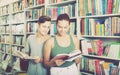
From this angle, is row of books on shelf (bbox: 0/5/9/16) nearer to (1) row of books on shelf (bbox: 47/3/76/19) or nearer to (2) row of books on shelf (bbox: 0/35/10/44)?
(2) row of books on shelf (bbox: 0/35/10/44)

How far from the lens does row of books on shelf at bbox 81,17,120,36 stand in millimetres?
2537

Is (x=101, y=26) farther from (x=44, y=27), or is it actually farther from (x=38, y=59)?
(x=38, y=59)

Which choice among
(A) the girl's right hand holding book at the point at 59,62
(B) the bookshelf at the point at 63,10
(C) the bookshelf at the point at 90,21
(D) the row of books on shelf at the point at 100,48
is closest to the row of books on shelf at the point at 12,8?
(C) the bookshelf at the point at 90,21

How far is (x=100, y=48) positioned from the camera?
2717 mm

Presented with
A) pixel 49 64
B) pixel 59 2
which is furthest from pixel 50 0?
pixel 49 64

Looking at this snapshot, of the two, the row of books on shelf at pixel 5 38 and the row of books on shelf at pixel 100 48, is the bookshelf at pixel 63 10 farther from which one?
the row of books on shelf at pixel 5 38

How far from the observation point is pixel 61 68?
2.18m

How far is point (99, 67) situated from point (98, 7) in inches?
29.6

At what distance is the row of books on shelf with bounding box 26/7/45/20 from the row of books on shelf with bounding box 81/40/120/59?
1.22 meters

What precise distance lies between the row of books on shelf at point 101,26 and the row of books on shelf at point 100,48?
122 mm

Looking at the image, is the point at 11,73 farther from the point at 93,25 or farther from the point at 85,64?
the point at 93,25

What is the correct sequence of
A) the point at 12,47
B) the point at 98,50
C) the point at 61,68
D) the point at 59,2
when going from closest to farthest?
A: the point at 61,68 < the point at 98,50 < the point at 59,2 < the point at 12,47

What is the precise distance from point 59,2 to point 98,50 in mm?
1064

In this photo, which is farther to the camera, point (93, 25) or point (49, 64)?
point (93, 25)
